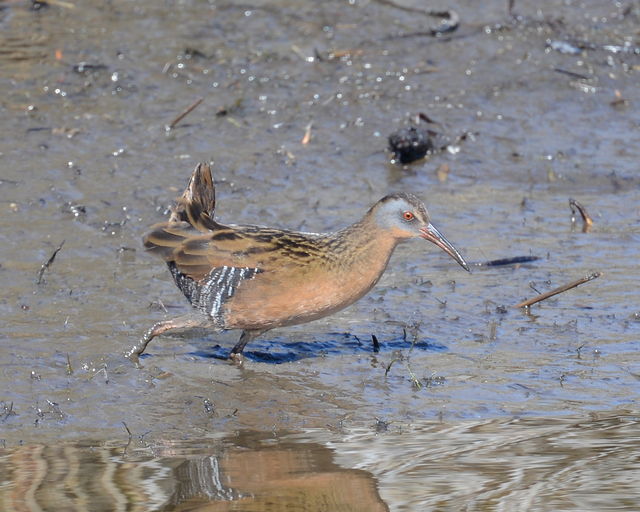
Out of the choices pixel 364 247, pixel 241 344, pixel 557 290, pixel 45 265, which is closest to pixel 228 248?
pixel 241 344

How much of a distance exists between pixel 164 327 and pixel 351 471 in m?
1.33

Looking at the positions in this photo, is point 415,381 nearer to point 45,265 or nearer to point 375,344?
point 375,344

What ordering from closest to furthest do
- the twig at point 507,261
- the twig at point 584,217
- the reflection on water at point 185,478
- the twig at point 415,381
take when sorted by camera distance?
the reflection on water at point 185,478, the twig at point 415,381, the twig at point 507,261, the twig at point 584,217

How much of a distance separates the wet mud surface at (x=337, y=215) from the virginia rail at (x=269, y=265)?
0.26 m

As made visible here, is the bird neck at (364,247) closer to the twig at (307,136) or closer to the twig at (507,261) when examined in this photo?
the twig at (507,261)

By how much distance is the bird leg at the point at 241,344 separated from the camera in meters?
5.66

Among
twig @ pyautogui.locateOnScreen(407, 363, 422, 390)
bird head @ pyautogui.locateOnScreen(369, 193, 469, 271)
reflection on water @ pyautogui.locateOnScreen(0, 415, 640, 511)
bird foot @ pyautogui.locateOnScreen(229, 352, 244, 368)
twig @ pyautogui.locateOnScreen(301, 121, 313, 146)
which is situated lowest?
twig @ pyautogui.locateOnScreen(301, 121, 313, 146)

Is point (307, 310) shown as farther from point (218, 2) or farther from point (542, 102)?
point (218, 2)

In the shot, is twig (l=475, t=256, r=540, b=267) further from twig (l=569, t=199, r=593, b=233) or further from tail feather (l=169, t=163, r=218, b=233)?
tail feather (l=169, t=163, r=218, b=233)

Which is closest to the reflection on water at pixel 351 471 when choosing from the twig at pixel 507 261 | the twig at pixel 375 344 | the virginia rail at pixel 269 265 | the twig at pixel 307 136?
the virginia rail at pixel 269 265

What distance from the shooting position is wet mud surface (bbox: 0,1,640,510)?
5012 mm

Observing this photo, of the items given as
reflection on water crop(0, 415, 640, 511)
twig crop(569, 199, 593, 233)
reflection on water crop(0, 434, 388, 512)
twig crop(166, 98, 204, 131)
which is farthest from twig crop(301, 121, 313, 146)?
reflection on water crop(0, 434, 388, 512)

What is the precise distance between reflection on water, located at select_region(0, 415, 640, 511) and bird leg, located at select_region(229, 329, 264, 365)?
802 mm

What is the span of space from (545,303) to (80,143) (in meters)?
3.27
